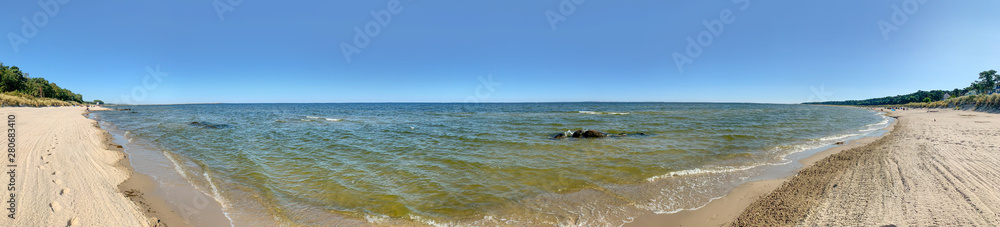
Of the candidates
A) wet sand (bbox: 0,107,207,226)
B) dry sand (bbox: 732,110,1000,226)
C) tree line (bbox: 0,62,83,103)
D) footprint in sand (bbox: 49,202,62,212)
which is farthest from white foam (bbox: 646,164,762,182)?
tree line (bbox: 0,62,83,103)

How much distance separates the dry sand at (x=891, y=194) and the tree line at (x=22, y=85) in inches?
3982

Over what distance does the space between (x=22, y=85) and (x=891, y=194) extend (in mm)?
129567

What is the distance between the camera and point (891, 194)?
6023 millimetres

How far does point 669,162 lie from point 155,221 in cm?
1324

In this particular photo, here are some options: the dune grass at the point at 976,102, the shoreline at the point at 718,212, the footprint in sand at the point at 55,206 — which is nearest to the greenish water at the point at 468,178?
the shoreline at the point at 718,212

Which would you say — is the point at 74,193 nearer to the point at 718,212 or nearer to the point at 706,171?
the point at 718,212

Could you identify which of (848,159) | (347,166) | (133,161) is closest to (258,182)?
(347,166)

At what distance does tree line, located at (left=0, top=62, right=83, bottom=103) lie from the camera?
61500 millimetres

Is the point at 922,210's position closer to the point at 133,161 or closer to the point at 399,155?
the point at 399,155

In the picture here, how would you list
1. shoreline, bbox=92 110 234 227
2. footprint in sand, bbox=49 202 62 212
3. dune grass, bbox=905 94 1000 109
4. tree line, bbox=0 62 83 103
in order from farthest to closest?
tree line, bbox=0 62 83 103, dune grass, bbox=905 94 1000 109, shoreline, bbox=92 110 234 227, footprint in sand, bbox=49 202 62 212

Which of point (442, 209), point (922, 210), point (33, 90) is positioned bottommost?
point (442, 209)

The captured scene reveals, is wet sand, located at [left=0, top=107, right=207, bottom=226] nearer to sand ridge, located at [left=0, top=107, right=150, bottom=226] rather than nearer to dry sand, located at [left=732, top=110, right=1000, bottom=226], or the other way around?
sand ridge, located at [left=0, top=107, right=150, bottom=226]

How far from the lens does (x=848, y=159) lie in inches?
393

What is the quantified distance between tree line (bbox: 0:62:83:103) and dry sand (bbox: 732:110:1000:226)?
101 m
